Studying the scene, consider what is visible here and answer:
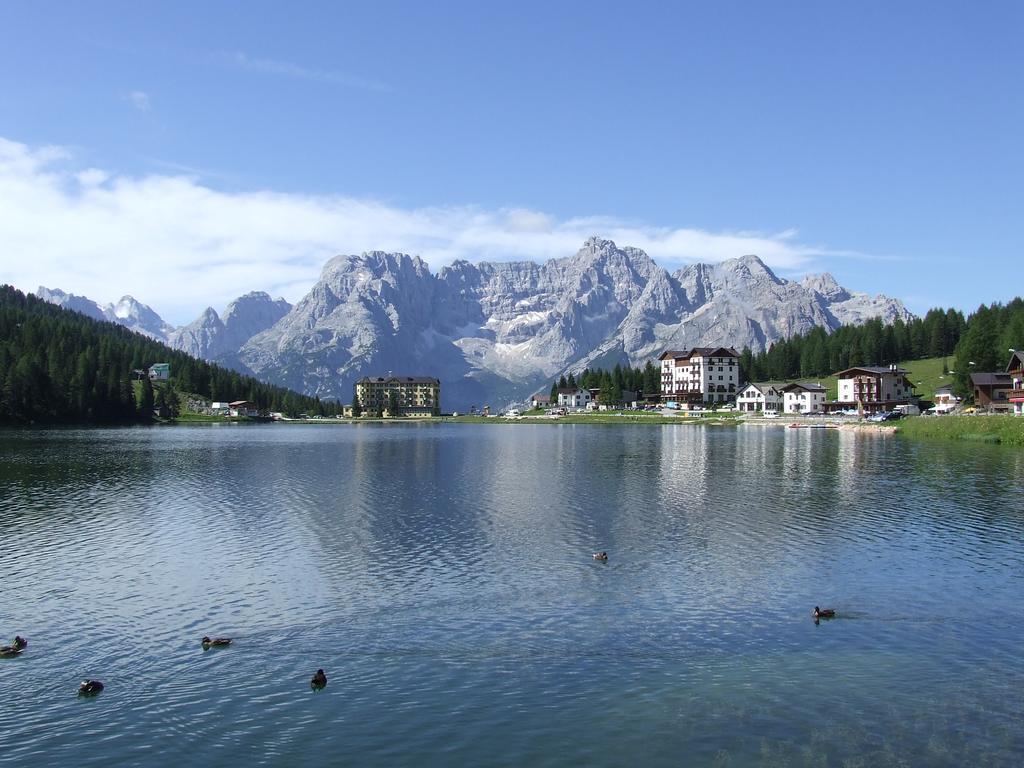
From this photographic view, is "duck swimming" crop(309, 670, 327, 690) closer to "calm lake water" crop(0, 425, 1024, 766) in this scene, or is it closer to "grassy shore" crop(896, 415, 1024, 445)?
"calm lake water" crop(0, 425, 1024, 766)

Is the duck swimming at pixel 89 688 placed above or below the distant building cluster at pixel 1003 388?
below

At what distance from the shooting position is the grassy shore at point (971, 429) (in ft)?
400

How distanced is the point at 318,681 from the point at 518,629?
8.70 metres

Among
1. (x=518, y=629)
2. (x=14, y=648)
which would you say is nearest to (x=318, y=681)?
(x=518, y=629)

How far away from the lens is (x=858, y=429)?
17925cm

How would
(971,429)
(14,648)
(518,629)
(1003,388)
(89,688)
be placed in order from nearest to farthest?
(89,688) < (14,648) < (518,629) < (971,429) < (1003,388)

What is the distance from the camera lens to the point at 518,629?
31.5 m

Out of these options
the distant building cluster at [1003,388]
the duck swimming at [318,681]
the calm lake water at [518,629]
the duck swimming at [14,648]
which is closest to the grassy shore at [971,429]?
the distant building cluster at [1003,388]

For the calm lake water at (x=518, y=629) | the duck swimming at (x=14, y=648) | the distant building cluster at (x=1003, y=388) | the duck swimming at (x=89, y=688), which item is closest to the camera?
the calm lake water at (x=518, y=629)

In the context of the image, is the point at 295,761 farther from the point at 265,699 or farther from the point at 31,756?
the point at 31,756

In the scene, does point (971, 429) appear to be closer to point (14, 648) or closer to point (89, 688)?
point (89, 688)

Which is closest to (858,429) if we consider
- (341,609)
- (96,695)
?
(341,609)

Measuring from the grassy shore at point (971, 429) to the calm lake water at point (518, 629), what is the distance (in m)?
61.1

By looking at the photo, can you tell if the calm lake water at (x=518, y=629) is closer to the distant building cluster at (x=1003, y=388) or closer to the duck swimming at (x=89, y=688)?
the duck swimming at (x=89, y=688)
